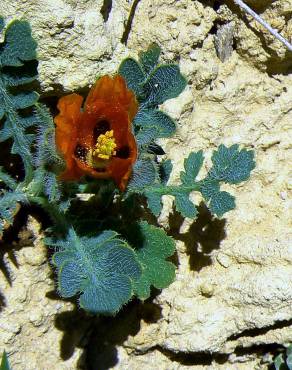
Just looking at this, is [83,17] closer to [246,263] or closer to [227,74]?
[227,74]

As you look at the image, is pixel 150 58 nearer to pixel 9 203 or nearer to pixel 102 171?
pixel 102 171

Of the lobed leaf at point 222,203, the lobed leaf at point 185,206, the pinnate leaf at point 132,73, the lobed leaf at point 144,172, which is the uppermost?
the pinnate leaf at point 132,73

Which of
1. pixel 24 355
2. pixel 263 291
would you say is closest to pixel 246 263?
pixel 263 291

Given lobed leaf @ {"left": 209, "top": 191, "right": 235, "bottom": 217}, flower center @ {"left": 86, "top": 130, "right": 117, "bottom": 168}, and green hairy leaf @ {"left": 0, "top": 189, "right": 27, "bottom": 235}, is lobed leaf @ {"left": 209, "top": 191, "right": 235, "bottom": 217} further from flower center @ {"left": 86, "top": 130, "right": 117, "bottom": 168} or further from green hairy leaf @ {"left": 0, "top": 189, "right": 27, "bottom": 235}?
green hairy leaf @ {"left": 0, "top": 189, "right": 27, "bottom": 235}

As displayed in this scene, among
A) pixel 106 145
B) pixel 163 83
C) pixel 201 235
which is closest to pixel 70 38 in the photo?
pixel 163 83

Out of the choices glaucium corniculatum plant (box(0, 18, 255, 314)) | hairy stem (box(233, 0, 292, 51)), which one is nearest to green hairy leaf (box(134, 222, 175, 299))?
glaucium corniculatum plant (box(0, 18, 255, 314))

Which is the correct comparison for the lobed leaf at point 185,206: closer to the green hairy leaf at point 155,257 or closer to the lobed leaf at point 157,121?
the green hairy leaf at point 155,257

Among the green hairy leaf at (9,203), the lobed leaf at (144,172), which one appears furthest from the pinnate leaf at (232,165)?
the green hairy leaf at (9,203)
